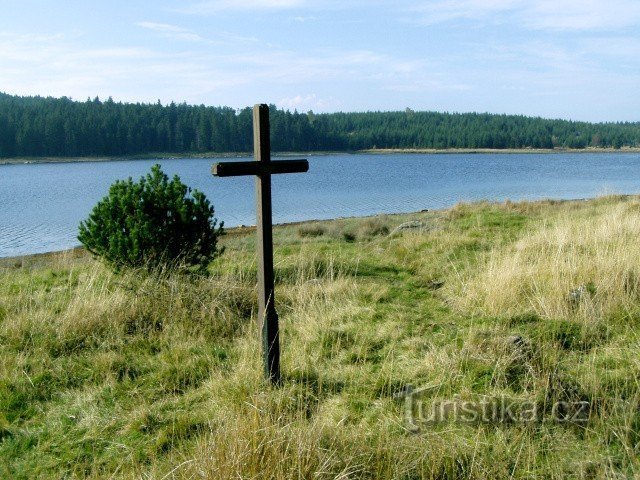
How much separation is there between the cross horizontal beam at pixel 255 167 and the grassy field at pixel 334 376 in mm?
1425

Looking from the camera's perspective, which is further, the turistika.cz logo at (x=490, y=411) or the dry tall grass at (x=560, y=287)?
the dry tall grass at (x=560, y=287)

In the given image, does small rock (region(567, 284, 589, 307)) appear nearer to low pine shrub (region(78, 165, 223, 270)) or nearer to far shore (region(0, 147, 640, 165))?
low pine shrub (region(78, 165, 223, 270))

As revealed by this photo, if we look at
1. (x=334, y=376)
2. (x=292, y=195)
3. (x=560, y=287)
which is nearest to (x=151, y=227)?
(x=334, y=376)

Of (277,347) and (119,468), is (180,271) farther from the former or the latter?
(119,468)

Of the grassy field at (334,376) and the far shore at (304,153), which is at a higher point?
the far shore at (304,153)

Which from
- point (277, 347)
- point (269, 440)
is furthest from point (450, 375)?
point (269, 440)

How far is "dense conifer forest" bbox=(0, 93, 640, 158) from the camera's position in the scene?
267 feet

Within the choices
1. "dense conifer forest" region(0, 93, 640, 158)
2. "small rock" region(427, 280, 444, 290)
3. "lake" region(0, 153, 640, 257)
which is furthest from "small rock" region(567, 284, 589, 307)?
"dense conifer forest" region(0, 93, 640, 158)

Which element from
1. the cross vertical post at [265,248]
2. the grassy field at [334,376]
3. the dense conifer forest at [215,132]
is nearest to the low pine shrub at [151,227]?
the grassy field at [334,376]

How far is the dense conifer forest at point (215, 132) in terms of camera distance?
267ft

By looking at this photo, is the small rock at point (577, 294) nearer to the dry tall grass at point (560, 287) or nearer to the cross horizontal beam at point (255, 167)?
the dry tall grass at point (560, 287)

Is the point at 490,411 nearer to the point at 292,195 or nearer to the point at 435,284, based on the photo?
the point at 435,284

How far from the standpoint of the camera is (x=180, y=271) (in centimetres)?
729

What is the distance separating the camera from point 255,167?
4.25 m
